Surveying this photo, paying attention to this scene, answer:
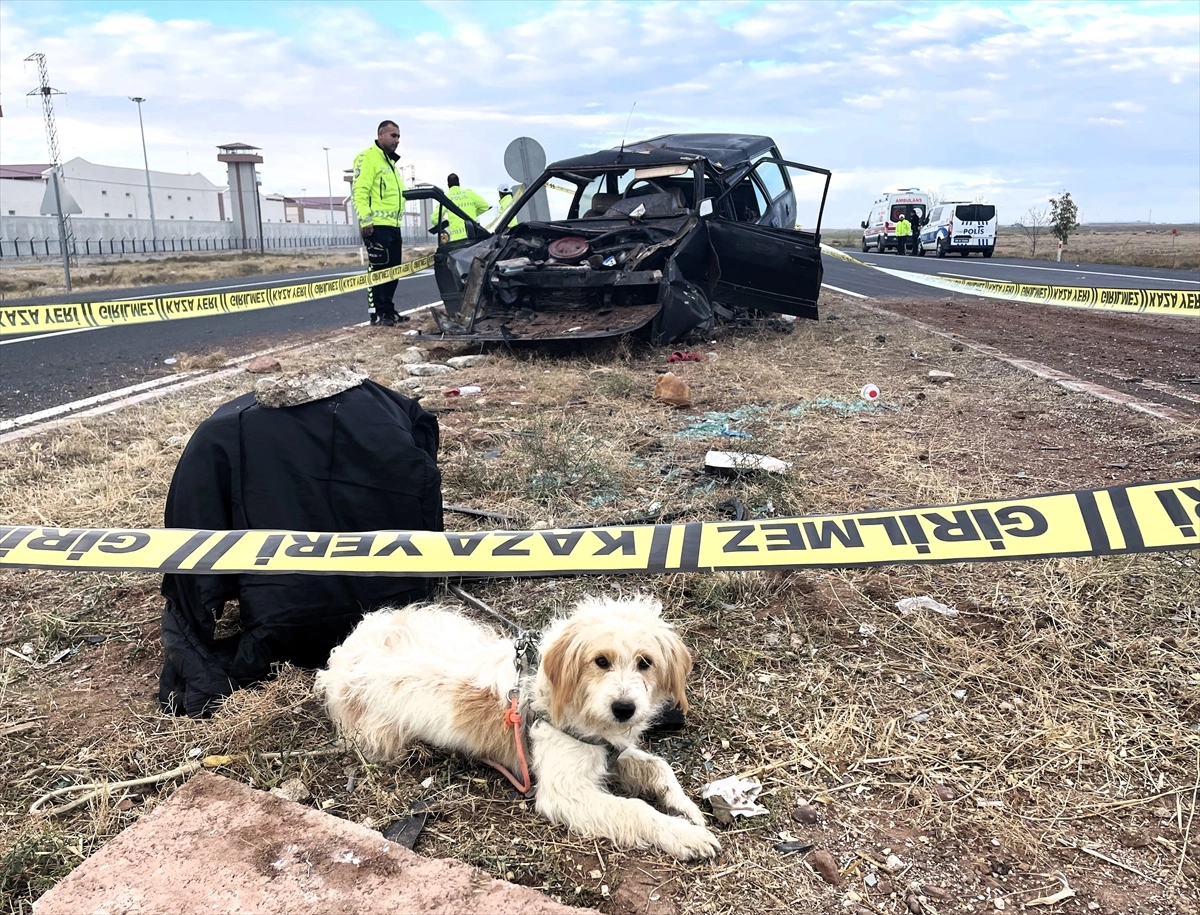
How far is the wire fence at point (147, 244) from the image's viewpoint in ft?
143

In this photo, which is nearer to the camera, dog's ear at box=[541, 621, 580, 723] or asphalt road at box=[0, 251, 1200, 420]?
dog's ear at box=[541, 621, 580, 723]

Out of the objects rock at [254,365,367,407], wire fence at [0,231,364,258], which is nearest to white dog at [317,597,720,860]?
rock at [254,365,367,407]

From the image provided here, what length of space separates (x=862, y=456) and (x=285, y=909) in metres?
3.96

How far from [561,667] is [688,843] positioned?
1.74 feet

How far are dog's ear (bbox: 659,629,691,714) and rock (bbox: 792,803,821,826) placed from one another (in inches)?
15.3

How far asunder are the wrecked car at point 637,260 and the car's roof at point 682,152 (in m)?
0.03

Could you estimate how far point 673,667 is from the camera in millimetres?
2258

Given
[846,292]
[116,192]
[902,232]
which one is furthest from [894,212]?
[116,192]

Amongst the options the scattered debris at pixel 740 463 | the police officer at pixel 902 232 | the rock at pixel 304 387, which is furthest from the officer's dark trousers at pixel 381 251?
the police officer at pixel 902 232

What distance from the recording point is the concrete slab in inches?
69.7

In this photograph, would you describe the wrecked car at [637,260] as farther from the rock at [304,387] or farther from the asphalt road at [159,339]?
the rock at [304,387]

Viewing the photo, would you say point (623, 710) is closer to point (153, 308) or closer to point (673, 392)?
point (673, 392)

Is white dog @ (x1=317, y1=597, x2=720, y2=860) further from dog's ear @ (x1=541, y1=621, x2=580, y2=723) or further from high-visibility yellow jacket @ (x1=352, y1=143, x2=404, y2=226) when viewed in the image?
high-visibility yellow jacket @ (x1=352, y1=143, x2=404, y2=226)

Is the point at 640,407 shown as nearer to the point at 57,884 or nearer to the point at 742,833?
the point at 742,833
